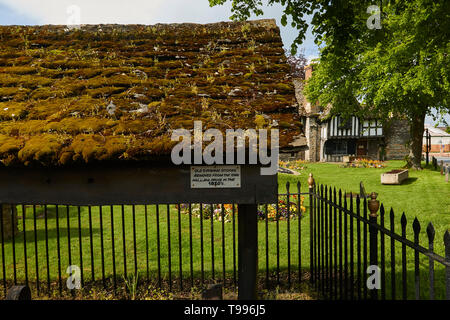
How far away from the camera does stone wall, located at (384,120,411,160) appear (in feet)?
120

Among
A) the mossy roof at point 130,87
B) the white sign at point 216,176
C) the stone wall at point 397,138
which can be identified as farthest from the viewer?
the stone wall at point 397,138

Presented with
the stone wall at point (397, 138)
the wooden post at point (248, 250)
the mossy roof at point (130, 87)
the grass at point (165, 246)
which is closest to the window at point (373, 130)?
the stone wall at point (397, 138)

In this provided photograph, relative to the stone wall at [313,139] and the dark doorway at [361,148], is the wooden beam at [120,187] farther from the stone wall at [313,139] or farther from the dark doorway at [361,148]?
the dark doorway at [361,148]

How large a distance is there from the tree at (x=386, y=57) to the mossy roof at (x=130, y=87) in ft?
5.81

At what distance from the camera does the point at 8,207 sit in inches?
310

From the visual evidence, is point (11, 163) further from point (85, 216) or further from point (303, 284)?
point (85, 216)

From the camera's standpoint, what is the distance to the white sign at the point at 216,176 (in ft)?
9.69

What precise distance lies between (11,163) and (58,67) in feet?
5.62

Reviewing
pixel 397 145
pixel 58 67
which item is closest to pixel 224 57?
pixel 58 67

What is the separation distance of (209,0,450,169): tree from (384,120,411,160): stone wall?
14.0 m

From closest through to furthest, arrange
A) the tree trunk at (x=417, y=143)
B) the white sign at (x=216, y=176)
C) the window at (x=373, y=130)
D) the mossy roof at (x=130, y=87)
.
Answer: the mossy roof at (x=130, y=87) < the white sign at (x=216, y=176) < the tree trunk at (x=417, y=143) < the window at (x=373, y=130)

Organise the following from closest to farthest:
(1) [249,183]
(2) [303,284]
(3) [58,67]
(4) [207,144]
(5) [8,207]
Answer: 1. (4) [207,144]
2. (1) [249,183]
3. (3) [58,67]
4. (2) [303,284]
5. (5) [8,207]

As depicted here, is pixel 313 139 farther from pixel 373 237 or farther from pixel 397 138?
pixel 373 237
